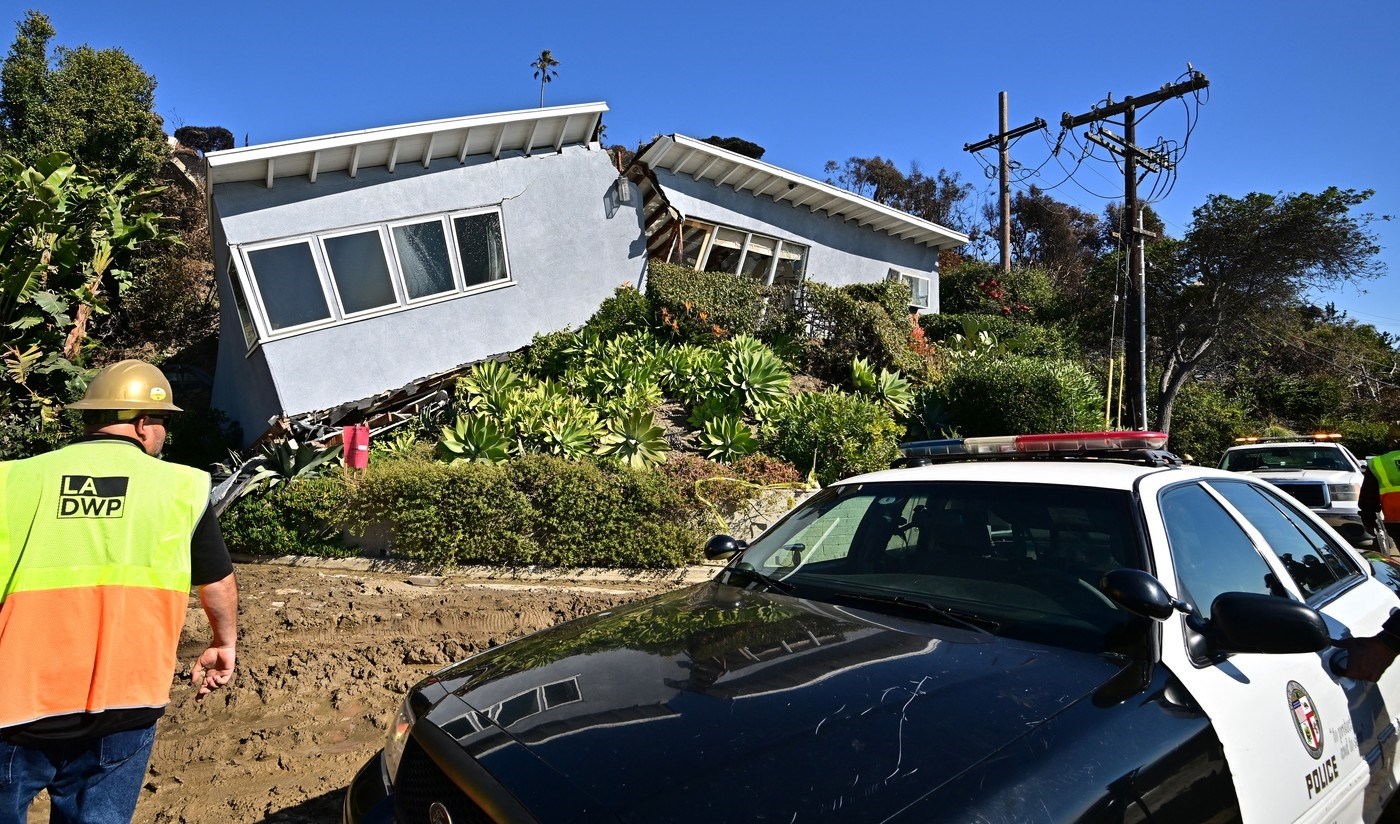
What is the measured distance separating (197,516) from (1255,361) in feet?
89.6

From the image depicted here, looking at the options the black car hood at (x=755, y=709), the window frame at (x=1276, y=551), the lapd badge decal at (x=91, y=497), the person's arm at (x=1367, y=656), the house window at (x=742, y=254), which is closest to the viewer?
the black car hood at (x=755, y=709)

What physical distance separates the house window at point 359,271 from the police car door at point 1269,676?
11352mm

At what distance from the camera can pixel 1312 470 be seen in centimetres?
1180

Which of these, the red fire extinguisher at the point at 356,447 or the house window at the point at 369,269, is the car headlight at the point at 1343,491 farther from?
the red fire extinguisher at the point at 356,447

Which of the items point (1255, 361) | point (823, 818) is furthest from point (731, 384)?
point (1255, 361)

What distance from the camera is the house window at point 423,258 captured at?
41.2ft

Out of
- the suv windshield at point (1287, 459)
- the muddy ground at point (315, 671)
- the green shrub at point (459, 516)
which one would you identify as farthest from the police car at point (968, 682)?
the suv windshield at point (1287, 459)

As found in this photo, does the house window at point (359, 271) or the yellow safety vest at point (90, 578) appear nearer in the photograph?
the yellow safety vest at point (90, 578)

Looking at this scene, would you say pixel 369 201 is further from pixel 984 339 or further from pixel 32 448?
pixel 984 339

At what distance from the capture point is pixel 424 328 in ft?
41.2

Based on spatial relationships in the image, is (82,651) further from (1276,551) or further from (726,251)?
A: (726,251)

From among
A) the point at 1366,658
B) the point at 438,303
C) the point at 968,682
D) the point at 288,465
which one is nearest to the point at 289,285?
the point at 438,303

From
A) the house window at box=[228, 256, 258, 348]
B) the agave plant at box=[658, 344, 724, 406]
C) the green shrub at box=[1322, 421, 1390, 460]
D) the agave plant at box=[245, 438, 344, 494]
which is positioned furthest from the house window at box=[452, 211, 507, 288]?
the green shrub at box=[1322, 421, 1390, 460]

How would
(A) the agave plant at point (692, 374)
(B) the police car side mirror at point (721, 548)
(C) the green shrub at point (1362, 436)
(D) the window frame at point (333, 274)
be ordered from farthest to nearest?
(C) the green shrub at point (1362, 436) → (A) the agave plant at point (692, 374) → (D) the window frame at point (333, 274) → (B) the police car side mirror at point (721, 548)
